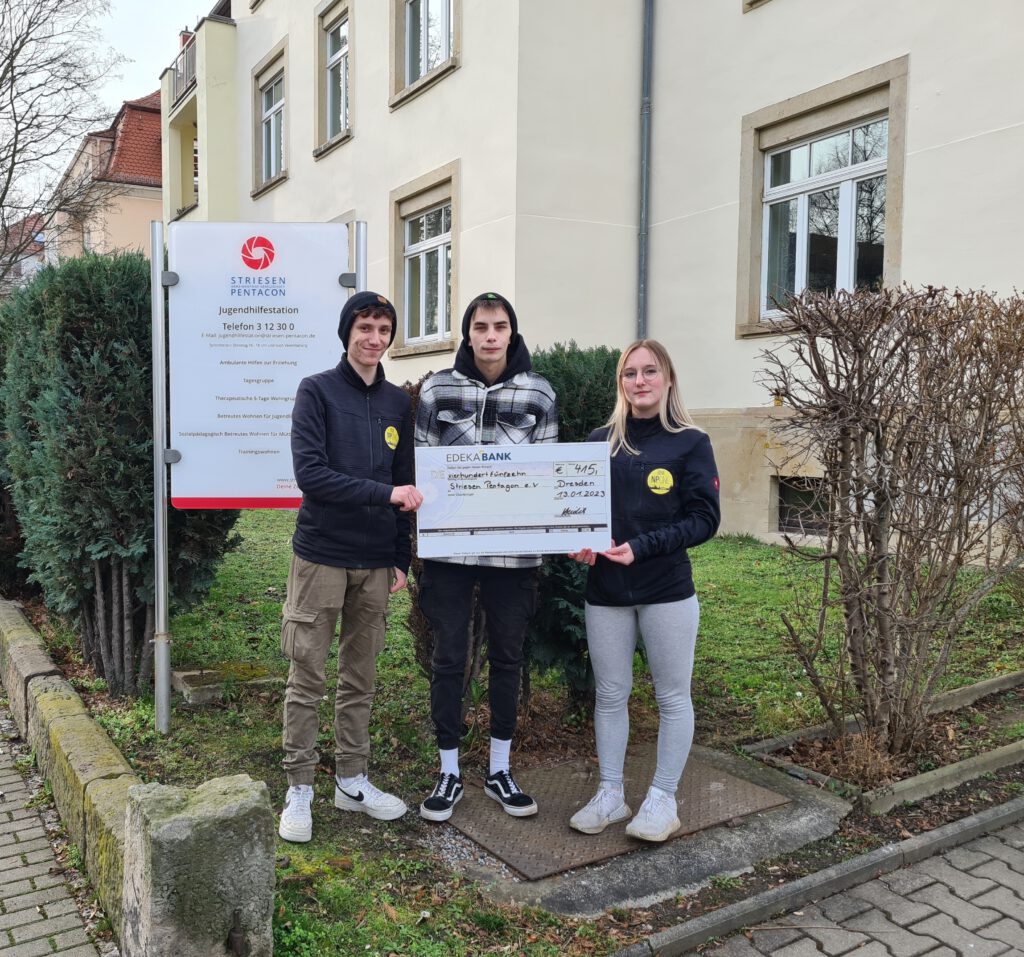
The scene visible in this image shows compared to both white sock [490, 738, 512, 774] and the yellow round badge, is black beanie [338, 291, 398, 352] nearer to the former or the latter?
the yellow round badge

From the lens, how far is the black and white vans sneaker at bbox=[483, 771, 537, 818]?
362 cm

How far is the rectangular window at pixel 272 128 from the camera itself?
59.9 feet

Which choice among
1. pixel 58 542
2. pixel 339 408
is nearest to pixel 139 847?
pixel 339 408

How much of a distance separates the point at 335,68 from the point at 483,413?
14193 mm

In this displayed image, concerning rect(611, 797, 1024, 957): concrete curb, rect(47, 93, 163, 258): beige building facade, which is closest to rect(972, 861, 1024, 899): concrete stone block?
rect(611, 797, 1024, 957): concrete curb

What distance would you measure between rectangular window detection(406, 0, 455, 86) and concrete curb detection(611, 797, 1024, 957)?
436 inches

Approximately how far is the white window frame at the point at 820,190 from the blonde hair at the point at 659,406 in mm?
5823

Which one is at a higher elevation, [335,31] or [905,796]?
[335,31]

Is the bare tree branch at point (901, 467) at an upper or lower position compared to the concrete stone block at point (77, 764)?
upper

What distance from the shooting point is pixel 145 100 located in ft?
107

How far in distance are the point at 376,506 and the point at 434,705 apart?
2.82 ft

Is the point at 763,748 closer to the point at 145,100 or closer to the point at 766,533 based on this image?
the point at 766,533

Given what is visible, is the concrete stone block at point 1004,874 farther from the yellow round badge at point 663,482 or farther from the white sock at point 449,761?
the white sock at point 449,761

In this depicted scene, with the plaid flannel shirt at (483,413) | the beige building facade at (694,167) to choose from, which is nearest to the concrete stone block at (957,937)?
the plaid flannel shirt at (483,413)
